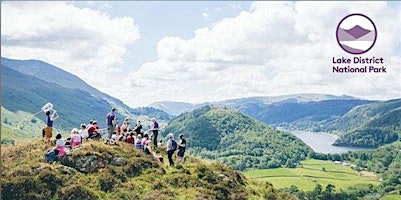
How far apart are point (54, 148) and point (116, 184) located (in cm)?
357

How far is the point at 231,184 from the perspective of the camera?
26781 mm

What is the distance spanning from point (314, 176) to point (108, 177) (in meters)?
123

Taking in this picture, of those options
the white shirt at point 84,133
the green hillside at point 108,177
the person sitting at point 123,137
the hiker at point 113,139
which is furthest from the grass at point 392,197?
the white shirt at point 84,133

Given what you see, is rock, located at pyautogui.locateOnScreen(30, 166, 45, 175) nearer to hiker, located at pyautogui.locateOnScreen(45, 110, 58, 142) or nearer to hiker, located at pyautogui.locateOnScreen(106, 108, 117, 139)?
hiker, located at pyautogui.locateOnScreen(45, 110, 58, 142)

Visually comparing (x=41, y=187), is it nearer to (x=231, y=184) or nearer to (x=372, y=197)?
(x=231, y=184)

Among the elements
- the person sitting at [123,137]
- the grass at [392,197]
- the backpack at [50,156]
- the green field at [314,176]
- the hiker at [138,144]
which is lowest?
the grass at [392,197]

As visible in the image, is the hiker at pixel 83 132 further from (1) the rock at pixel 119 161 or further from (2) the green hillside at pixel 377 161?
(2) the green hillside at pixel 377 161

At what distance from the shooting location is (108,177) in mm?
23781

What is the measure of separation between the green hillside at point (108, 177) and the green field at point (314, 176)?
305 feet

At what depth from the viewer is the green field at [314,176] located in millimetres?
124800

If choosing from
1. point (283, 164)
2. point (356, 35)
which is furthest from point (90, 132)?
point (283, 164)

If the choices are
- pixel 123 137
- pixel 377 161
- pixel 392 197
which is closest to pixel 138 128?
pixel 123 137

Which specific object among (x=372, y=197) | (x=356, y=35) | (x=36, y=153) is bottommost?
(x=372, y=197)

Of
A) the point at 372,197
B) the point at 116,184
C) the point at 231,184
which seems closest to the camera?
the point at 116,184
